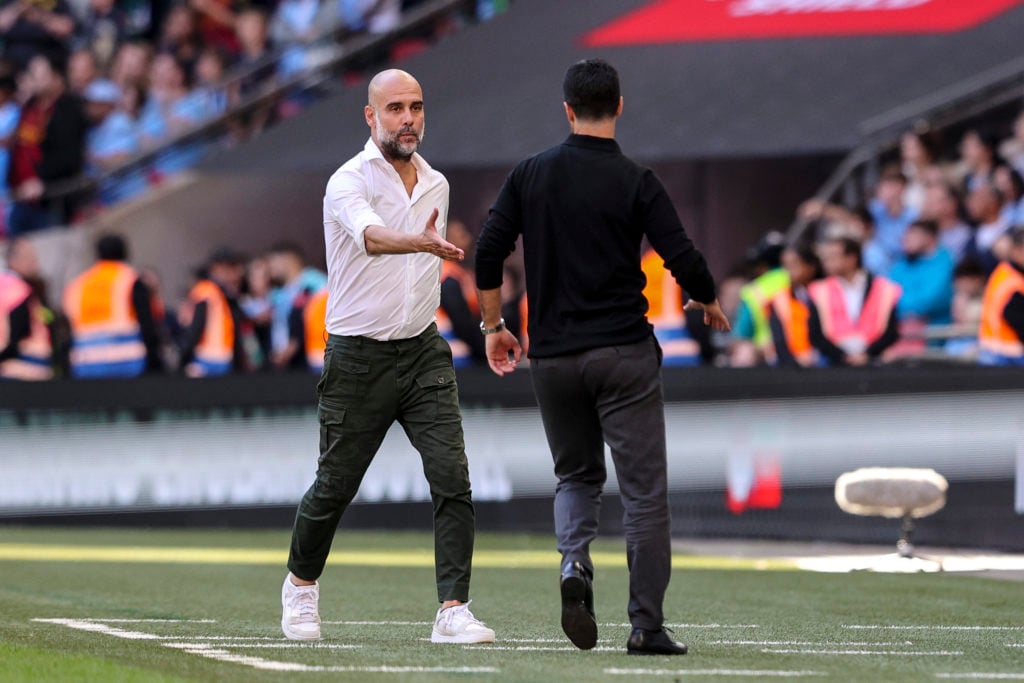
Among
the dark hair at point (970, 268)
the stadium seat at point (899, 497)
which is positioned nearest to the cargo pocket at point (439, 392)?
the stadium seat at point (899, 497)

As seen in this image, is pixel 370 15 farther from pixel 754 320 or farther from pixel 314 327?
pixel 754 320

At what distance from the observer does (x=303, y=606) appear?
28.1 ft

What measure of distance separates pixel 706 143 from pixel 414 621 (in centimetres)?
1133

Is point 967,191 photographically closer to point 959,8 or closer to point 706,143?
point 706,143

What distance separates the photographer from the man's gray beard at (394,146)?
8320mm

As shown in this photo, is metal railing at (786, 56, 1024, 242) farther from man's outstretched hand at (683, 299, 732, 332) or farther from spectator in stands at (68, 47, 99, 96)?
man's outstretched hand at (683, 299, 732, 332)

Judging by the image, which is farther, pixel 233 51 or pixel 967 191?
pixel 233 51

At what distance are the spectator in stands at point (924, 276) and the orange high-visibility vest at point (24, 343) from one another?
6867mm

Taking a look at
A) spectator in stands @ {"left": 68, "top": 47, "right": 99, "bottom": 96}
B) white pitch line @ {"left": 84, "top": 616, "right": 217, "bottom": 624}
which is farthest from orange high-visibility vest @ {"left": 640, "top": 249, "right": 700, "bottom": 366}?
spectator in stands @ {"left": 68, "top": 47, "right": 99, "bottom": 96}

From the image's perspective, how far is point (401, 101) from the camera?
326 inches

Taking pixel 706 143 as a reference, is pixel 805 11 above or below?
above

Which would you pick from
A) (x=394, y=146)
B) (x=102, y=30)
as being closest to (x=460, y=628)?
(x=394, y=146)

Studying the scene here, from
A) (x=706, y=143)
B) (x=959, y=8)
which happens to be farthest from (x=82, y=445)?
(x=959, y=8)

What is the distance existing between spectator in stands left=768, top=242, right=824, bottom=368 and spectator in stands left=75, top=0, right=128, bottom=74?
37.8 feet
